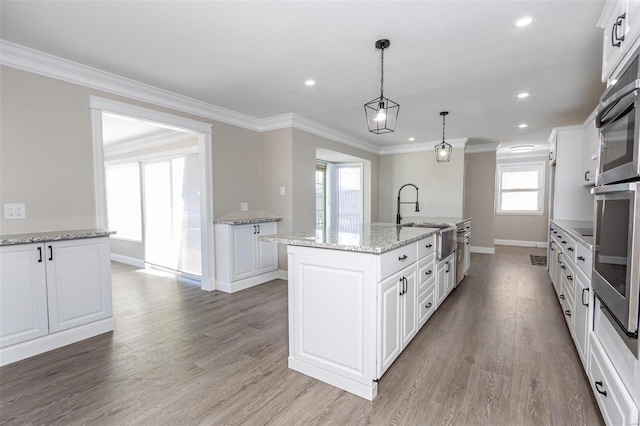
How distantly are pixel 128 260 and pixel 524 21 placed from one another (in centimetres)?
668

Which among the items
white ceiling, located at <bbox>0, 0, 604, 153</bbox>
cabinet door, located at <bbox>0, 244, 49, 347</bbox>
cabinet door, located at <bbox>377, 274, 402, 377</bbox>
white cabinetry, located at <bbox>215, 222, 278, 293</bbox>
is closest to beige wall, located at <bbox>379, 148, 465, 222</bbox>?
white ceiling, located at <bbox>0, 0, 604, 153</bbox>

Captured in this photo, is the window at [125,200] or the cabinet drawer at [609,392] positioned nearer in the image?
the cabinet drawer at [609,392]

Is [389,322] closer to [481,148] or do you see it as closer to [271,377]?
[271,377]

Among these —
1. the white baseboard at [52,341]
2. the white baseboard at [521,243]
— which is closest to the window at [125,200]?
the white baseboard at [52,341]

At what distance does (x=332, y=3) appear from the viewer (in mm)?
1898

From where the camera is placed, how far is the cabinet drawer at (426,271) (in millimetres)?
2549

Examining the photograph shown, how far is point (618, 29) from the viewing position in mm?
1636

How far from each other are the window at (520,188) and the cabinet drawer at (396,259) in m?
7.05

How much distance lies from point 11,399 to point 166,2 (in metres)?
2.67

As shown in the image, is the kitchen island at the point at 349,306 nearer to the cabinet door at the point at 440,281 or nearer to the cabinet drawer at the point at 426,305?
Result: the cabinet drawer at the point at 426,305

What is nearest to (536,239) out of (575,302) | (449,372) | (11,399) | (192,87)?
(575,302)

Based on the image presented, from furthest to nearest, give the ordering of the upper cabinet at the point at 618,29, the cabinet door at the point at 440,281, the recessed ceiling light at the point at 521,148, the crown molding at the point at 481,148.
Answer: the recessed ceiling light at the point at 521,148, the crown molding at the point at 481,148, the cabinet door at the point at 440,281, the upper cabinet at the point at 618,29

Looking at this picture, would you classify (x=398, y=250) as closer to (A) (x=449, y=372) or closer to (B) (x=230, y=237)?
(A) (x=449, y=372)

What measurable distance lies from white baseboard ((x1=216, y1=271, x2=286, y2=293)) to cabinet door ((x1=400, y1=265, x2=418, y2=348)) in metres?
2.49
